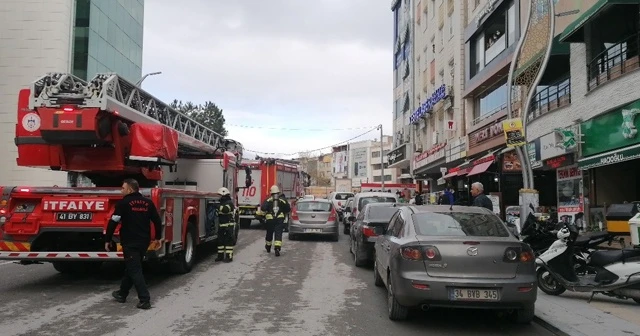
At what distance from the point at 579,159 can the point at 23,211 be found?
12950 mm

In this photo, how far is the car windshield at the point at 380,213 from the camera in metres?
11.5

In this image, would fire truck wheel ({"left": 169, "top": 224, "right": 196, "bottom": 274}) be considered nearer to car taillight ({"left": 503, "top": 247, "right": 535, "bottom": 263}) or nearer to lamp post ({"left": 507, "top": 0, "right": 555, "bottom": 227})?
car taillight ({"left": 503, "top": 247, "right": 535, "bottom": 263})

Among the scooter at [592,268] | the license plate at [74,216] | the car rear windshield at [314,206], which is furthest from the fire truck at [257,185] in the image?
the scooter at [592,268]

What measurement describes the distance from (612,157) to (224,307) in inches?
378

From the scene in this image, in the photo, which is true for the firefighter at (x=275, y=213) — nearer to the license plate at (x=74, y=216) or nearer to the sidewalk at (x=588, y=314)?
the license plate at (x=74, y=216)

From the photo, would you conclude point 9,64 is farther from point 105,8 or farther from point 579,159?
point 579,159

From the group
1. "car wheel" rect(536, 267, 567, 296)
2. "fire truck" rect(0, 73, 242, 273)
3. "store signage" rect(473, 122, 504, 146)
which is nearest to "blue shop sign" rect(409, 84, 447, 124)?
"store signage" rect(473, 122, 504, 146)

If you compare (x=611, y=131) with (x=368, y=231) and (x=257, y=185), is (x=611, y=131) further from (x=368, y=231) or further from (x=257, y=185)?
(x=257, y=185)

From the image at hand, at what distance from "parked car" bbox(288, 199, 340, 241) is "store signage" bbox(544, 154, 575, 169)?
688 cm

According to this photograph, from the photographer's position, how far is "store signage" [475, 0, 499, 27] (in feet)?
75.3

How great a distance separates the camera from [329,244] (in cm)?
1636

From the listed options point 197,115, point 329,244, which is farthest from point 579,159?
point 197,115

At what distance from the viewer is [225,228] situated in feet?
38.8

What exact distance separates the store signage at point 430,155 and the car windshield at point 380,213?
64.0 ft
